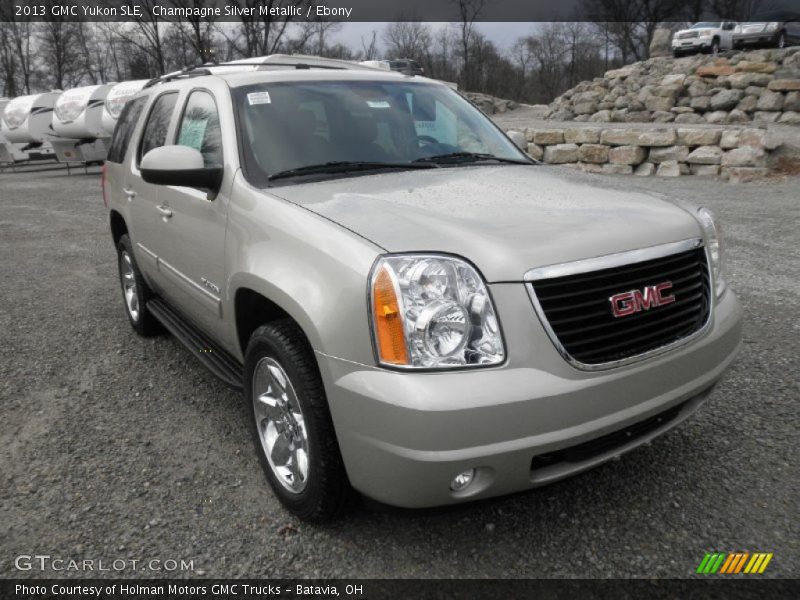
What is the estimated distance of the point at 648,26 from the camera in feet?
132

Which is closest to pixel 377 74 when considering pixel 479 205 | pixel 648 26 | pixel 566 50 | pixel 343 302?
pixel 479 205

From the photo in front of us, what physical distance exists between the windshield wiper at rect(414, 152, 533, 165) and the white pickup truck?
992 inches

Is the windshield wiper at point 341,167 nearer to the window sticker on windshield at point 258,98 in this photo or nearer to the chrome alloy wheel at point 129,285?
the window sticker on windshield at point 258,98

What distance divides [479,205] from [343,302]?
71cm

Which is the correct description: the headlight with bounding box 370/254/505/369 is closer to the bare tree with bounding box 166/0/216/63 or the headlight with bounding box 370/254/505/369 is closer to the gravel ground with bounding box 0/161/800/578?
the gravel ground with bounding box 0/161/800/578

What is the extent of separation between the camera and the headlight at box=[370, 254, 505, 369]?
1.94 m

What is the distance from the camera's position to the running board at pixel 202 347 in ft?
9.95

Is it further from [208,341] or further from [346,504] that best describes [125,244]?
[346,504]

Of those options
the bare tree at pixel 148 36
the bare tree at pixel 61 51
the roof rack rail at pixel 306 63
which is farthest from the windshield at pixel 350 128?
the bare tree at pixel 61 51

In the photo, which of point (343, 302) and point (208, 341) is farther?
point (208, 341)

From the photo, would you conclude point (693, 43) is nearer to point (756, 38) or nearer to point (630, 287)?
point (756, 38)

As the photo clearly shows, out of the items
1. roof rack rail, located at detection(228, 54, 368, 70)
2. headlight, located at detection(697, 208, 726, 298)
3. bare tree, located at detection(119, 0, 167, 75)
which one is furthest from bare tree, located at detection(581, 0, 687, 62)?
headlight, located at detection(697, 208, 726, 298)

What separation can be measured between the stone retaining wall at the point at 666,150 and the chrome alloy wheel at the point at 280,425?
9.30 meters

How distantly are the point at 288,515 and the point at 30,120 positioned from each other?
24769 mm
